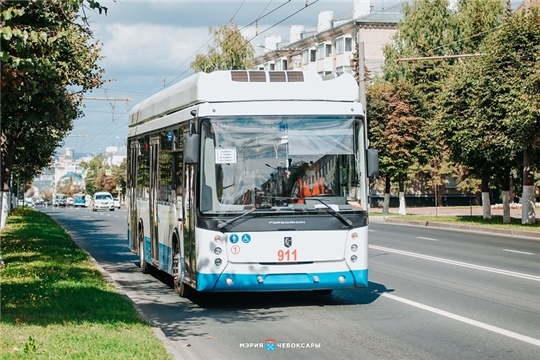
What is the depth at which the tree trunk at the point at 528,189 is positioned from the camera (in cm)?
3484

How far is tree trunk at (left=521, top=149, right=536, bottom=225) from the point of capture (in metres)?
34.8

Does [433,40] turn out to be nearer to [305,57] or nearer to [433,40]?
[433,40]

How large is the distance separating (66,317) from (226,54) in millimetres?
59162

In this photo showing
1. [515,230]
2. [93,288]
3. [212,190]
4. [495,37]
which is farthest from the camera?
[495,37]

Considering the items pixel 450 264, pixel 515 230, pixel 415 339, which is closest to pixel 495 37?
pixel 515 230

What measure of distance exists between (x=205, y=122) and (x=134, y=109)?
7105 millimetres

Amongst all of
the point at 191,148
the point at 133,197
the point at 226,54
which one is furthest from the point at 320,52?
the point at 191,148

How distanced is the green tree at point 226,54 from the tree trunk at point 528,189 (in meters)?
34.6

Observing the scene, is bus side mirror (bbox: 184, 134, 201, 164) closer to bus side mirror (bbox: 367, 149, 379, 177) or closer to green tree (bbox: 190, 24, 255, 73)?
bus side mirror (bbox: 367, 149, 379, 177)

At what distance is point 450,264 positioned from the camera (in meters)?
18.3

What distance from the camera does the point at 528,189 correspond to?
34.7 metres

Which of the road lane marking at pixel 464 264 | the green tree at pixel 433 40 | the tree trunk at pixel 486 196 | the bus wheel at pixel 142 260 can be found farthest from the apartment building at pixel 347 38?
the bus wheel at pixel 142 260

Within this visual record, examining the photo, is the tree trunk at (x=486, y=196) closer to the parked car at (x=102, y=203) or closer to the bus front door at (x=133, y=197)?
the bus front door at (x=133, y=197)

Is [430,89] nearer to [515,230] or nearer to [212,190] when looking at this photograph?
[515,230]
